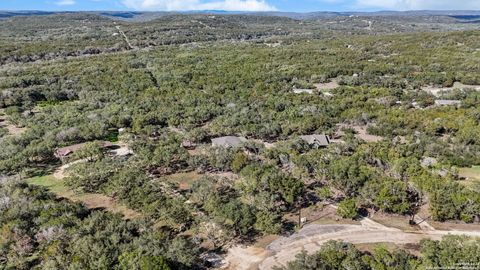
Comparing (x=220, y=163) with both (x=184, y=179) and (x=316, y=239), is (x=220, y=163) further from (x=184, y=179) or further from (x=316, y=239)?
(x=316, y=239)

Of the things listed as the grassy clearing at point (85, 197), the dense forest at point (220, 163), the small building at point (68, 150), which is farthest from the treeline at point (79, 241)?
the small building at point (68, 150)

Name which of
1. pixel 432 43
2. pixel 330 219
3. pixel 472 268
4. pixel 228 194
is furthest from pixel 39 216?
pixel 432 43

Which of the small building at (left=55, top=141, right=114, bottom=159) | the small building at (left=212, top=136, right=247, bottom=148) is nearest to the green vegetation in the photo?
the small building at (left=212, top=136, right=247, bottom=148)

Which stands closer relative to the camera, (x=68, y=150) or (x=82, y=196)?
(x=82, y=196)

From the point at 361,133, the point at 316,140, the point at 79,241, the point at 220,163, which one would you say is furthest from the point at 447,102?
the point at 79,241

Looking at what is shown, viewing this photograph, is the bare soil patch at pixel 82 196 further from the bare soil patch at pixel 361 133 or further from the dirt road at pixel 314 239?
the bare soil patch at pixel 361 133

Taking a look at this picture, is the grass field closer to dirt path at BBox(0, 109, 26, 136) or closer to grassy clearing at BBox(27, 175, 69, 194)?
grassy clearing at BBox(27, 175, 69, 194)

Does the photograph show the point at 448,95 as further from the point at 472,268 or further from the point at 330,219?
the point at 472,268
